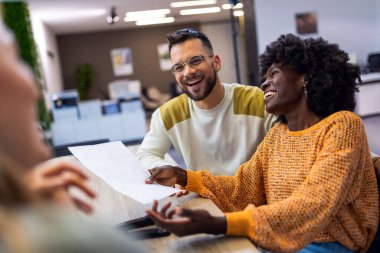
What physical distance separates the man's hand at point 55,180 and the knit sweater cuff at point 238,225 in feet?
1.50

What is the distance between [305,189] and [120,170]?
48 cm

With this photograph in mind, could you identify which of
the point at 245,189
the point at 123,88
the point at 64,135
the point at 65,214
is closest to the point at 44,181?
the point at 65,214

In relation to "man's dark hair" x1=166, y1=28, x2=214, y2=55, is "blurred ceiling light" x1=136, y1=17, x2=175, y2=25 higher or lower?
higher

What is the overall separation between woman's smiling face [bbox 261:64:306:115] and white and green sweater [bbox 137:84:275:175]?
43 centimetres

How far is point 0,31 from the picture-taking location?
446 millimetres

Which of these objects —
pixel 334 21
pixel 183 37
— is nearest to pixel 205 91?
pixel 183 37

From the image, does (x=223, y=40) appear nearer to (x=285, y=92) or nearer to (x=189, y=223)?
(x=285, y=92)

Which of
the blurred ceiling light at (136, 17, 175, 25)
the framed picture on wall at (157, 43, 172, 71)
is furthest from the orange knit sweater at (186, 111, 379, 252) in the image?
the framed picture on wall at (157, 43, 172, 71)

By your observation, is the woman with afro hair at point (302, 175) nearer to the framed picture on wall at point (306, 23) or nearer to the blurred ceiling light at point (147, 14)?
the framed picture on wall at point (306, 23)

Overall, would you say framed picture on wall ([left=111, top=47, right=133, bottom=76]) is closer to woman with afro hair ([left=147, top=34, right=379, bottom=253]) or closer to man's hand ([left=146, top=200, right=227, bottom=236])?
woman with afro hair ([left=147, top=34, right=379, bottom=253])

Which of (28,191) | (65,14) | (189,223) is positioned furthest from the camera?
(65,14)

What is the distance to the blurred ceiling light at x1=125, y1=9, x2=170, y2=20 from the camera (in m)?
10.2

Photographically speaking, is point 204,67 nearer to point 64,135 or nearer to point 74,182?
point 74,182

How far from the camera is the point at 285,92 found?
1361 mm
